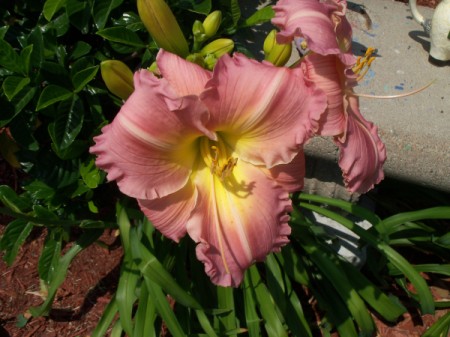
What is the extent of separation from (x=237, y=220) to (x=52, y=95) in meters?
0.49

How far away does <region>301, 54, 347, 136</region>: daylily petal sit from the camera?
834 millimetres

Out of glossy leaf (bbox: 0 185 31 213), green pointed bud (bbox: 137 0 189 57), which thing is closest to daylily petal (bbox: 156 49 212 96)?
green pointed bud (bbox: 137 0 189 57)

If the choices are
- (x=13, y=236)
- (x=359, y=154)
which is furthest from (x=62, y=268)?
(x=359, y=154)

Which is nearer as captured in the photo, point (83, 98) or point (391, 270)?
point (83, 98)

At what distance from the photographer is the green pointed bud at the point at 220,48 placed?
0.95 m

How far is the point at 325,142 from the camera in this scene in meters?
1.37

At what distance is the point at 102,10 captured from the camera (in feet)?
3.53

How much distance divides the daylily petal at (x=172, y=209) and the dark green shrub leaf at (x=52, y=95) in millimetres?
321

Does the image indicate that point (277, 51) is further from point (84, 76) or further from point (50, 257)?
point (50, 257)

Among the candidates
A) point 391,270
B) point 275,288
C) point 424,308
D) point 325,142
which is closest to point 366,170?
point 325,142

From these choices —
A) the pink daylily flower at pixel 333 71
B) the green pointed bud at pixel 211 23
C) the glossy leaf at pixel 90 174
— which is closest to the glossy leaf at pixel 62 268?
the glossy leaf at pixel 90 174

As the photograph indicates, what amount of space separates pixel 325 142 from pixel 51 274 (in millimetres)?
843

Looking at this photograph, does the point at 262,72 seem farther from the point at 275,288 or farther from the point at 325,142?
the point at 275,288

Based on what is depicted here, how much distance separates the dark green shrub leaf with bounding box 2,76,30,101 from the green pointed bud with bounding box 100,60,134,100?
253 millimetres
